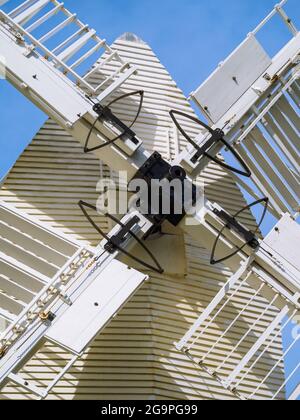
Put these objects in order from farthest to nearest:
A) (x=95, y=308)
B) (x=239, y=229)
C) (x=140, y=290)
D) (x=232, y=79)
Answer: (x=140, y=290) → (x=232, y=79) → (x=239, y=229) → (x=95, y=308)

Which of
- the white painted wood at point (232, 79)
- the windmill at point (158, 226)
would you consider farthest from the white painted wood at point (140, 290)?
the white painted wood at point (232, 79)

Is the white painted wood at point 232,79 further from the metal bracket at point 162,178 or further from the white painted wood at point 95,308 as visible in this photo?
the white painted wood at point 95,308

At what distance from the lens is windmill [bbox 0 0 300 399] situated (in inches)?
514

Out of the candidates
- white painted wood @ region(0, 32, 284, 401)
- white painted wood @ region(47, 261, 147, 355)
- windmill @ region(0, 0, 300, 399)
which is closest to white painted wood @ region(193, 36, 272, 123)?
windmill @ region(0, 0, 300, 399)

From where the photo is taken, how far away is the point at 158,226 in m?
14.7

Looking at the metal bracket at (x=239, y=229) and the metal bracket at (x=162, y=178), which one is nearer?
the metal bracket at (x=239, y=229)

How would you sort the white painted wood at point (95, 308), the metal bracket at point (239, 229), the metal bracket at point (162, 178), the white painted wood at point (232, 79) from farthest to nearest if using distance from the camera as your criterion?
the white painted wood at point (232, 79), the metal bracket at point (162, 178), the metal bracket at point (239, 229), the white painted wood at point (95, 308)

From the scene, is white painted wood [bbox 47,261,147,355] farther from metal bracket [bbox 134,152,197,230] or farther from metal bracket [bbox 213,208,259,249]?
metal bracket [bbox 213,208,259,249]

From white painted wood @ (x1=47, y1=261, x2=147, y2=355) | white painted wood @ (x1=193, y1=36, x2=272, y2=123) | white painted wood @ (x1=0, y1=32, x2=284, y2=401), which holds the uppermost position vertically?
white painted wood @ (x1=193, y1=36, x2=272, y2=123)

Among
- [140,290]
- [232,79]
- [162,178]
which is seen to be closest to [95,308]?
[140,290]

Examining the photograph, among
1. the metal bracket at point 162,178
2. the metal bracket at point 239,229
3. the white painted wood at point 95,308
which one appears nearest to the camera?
the white painted wood at point 95,308

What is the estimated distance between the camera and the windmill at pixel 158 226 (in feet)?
42.8

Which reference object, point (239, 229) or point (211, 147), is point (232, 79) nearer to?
point (211, 147)
